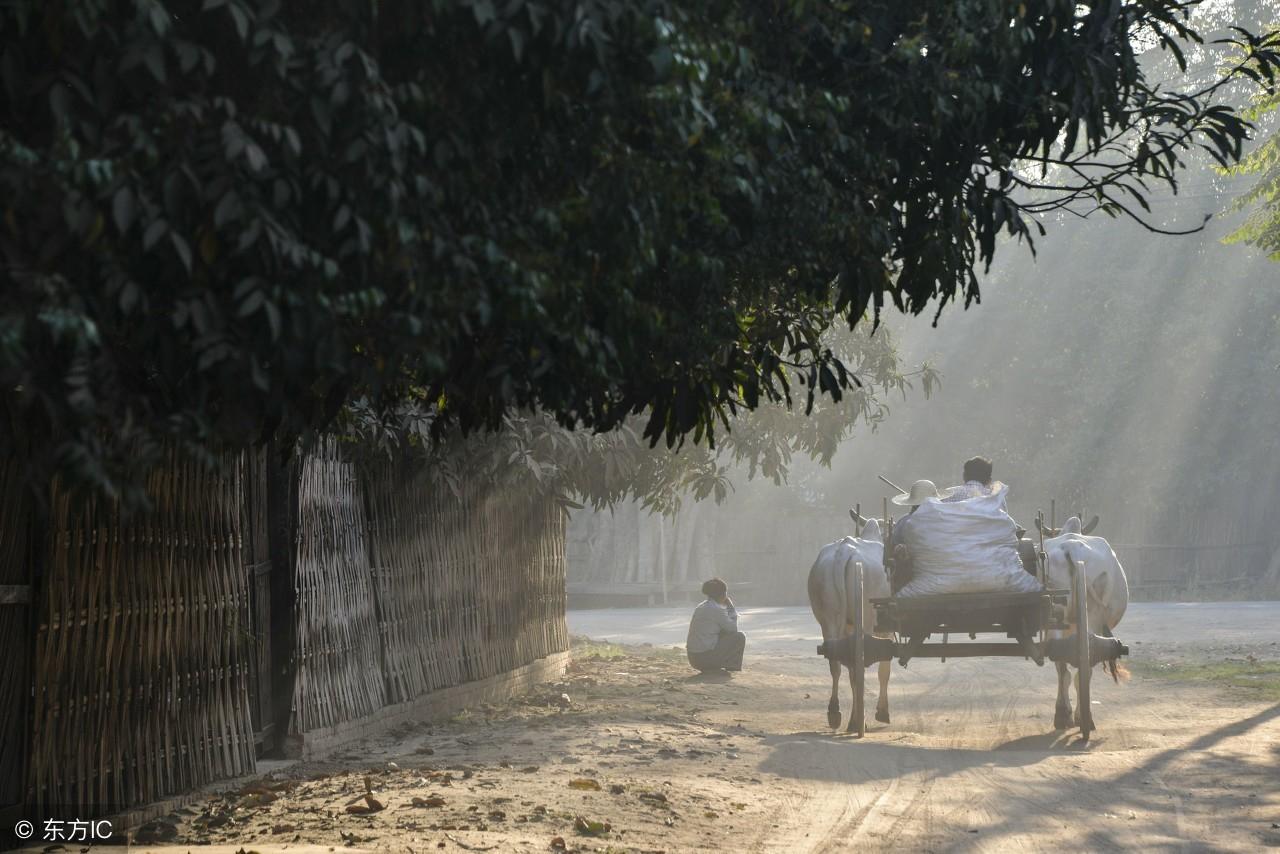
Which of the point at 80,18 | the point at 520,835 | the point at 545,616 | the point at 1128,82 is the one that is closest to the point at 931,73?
the point at 1128,82

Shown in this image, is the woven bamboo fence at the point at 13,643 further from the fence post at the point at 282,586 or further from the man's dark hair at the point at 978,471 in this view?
the man's dark hair at the point at 978,471

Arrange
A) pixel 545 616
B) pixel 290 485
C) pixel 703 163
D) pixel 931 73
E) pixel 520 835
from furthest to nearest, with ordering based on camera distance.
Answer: pixel 545 616
pixel 290 485
pixel 520 835
pixel 931 73
pixel 703 163

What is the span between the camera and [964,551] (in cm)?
1078

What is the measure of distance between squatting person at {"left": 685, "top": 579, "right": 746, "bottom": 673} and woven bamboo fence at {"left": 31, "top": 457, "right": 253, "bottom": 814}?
29.9 feet

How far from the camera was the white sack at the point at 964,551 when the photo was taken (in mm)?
10734

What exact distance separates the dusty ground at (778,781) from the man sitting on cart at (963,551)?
3.96 feet

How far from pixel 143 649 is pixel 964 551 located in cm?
620

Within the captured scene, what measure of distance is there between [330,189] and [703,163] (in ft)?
4.16

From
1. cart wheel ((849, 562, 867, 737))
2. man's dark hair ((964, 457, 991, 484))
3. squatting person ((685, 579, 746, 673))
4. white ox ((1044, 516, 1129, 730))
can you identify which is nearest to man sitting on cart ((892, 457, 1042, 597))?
cart wheel ((849, 562, 867, 737))

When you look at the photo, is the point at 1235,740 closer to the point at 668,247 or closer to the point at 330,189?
the point at 668,247

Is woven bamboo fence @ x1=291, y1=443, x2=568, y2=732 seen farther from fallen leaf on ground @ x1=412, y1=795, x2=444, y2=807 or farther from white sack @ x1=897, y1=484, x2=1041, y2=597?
white sack @ x1=897, y1=484, x2=1041, y2=597

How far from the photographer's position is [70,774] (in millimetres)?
6180

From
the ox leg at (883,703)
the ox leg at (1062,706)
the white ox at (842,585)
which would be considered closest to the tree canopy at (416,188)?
the ox leg at (1062,706)

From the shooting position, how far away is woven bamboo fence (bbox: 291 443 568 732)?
946 centimetres
